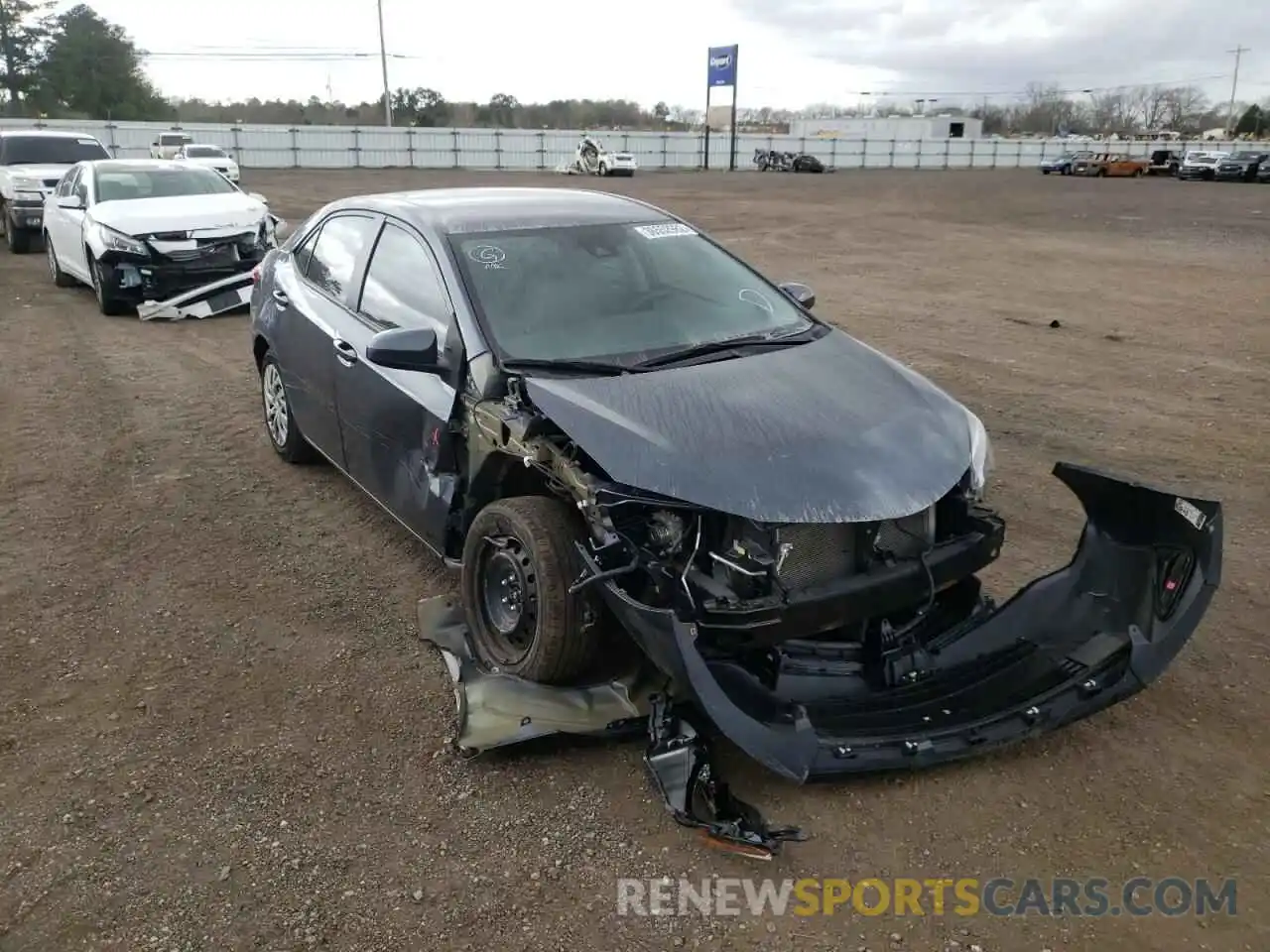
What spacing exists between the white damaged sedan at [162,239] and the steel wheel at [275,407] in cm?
542

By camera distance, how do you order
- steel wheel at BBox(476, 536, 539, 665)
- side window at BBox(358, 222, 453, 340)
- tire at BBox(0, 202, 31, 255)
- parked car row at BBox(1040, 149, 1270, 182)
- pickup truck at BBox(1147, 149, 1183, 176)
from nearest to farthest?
steel wheel at BBox(476, 536, 539, 665) → side window at BBox(358, 222, 453, 340) → tire at BBox(0, 202, 31, 255) → parked car row at BBox(1040, 149, 1270, 182) → pickup truck at BBox(1147, 149, 1183, 176)

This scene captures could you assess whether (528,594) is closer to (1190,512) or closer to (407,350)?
(407,350)

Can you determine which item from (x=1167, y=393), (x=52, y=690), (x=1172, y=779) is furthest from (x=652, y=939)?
(x=1167, y=393)

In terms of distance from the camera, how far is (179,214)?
1070 centimetres

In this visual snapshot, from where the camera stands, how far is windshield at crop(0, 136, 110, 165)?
16234 millimetres

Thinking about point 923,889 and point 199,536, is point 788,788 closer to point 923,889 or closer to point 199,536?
point 923,889

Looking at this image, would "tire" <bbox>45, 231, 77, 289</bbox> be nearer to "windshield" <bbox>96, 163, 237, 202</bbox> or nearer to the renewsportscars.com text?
"windshield" <bbox>96, 163, 237, 202</bbox>

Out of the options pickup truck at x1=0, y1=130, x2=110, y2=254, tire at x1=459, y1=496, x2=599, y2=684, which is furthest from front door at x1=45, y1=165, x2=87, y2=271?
tire at x1=459, y1=496, x2=599, y2=684

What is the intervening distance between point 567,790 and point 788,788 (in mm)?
714

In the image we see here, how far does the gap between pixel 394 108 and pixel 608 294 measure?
89108 millimetres

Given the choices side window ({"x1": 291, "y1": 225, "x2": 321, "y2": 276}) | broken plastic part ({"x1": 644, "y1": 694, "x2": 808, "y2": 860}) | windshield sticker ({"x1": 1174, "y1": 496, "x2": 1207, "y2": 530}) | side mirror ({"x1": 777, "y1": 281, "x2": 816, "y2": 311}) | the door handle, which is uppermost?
side window ({"x1": 291, "y1": 225, "x2": 321, "y2": 276})

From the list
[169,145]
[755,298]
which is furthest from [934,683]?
[169,145]

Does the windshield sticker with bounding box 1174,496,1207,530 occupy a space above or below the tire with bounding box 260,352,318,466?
above

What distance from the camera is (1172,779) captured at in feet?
10.5
